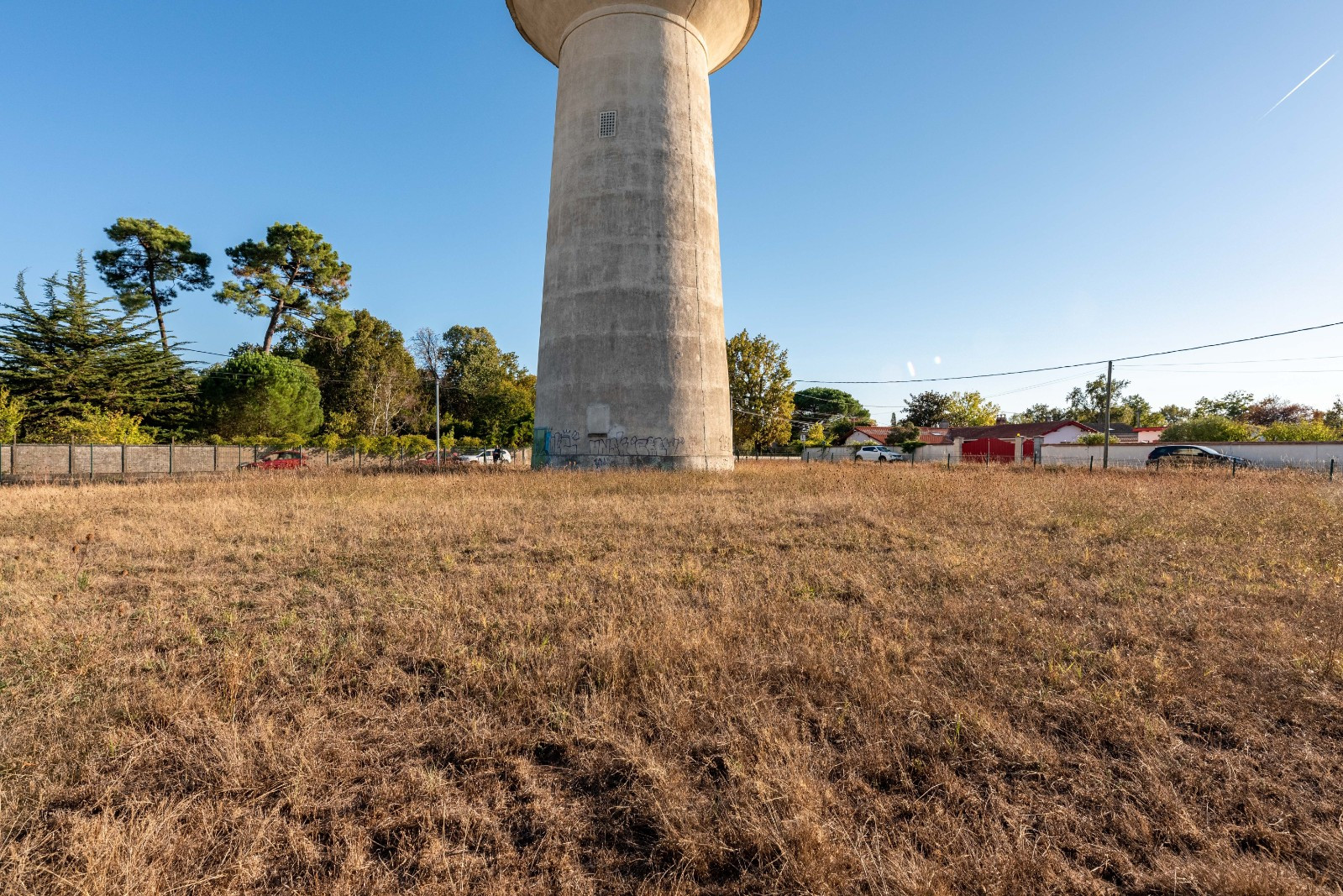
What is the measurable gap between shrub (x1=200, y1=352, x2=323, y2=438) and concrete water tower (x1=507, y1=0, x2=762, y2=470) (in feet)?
76.8

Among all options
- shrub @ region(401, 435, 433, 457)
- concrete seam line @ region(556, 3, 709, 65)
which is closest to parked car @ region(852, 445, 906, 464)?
shrub @ region(401, 435, 433, 457)

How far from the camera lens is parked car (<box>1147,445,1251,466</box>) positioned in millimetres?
22500

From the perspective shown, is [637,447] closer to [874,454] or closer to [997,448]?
[874,454]

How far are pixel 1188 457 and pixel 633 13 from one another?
1123 inches

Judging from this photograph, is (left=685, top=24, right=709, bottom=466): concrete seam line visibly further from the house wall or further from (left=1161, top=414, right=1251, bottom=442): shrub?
the house wall

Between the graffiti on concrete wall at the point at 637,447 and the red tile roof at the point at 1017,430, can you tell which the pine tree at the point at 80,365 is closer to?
the graffiti on concrete wall at the point at 637,447

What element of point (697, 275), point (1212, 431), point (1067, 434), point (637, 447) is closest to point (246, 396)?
point (637, 447)

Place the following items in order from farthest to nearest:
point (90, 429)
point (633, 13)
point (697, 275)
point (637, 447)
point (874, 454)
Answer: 1. point (874, 454)
2. point (90, 429)
3. point (633, 13)
4. point (697, 275)
5. point (637, 447)

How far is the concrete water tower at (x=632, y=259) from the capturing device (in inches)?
697

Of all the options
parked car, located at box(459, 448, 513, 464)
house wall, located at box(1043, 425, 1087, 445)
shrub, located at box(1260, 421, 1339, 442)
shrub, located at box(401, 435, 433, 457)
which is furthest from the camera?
house wall, located at box(1043, 425, 1087, 445)

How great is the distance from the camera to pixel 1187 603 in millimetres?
5305

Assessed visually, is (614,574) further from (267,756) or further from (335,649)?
(267,756)

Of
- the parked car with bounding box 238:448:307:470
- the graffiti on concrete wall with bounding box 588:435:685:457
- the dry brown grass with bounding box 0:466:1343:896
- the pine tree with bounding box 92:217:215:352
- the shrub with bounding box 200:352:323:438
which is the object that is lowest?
the dry brown grass with bounding box 0:466:1343:896

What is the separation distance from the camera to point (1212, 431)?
134 feet
